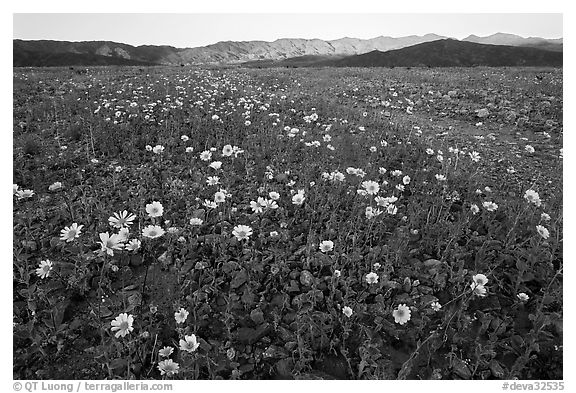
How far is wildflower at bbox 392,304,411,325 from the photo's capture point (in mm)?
3277

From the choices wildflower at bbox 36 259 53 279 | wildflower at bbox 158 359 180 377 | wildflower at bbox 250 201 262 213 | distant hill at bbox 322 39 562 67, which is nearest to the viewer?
wildflower at bbox 158 359 180 377

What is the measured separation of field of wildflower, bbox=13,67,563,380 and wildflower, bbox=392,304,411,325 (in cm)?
2

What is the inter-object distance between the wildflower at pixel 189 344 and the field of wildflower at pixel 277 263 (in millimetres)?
12

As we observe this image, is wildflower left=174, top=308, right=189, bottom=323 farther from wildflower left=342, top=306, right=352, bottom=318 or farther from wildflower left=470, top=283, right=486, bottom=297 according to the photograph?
wildflower left=470, top=283, right=486, bottom=297

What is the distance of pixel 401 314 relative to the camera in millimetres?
3307

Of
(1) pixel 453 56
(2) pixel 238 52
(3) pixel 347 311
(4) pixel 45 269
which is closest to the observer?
(3) pixel 347 311

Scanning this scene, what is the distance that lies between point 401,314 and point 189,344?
198 centimetres

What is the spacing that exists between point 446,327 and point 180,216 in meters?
3.59

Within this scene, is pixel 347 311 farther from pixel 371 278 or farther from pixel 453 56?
pixel 453 56

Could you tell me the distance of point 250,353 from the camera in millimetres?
3135

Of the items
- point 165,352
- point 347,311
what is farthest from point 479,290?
point 165,352

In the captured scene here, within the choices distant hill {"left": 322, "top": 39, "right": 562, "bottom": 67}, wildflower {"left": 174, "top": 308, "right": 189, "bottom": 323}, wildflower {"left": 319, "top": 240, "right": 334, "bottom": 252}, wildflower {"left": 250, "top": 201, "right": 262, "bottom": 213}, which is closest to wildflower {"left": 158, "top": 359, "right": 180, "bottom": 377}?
wildflower {"left": 174, "top": 308, "right": 189, "bottom": 323}

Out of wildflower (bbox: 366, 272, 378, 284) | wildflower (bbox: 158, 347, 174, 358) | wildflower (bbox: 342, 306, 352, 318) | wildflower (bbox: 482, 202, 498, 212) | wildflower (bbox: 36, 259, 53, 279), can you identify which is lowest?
wildflower (bbox: 158, 347, 174, 358)

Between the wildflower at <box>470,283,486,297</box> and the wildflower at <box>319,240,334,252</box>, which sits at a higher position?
the wildflower at <box>319,240,334,252</box>
